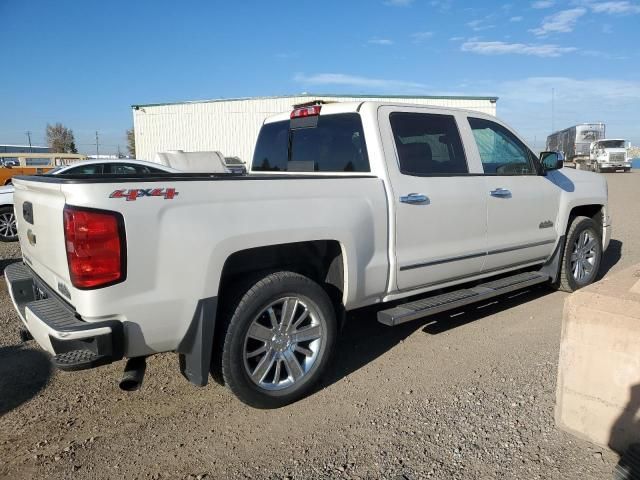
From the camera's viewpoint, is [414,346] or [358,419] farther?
[414,346]

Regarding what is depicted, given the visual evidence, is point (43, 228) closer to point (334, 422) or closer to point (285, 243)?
point (285, 243)

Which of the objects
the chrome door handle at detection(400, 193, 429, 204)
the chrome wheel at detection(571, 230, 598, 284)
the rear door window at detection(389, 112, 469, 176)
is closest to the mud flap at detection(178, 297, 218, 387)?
the chrome door handle at detection(400, 193, 429, 204)

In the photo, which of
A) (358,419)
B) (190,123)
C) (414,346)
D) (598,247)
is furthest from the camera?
(190,123)

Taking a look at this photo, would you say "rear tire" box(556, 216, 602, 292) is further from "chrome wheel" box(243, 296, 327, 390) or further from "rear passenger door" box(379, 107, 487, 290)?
"chrome wheel" box(243, 296, 327, 390)

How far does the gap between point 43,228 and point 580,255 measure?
17.8 ft

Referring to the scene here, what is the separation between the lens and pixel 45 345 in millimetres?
2721

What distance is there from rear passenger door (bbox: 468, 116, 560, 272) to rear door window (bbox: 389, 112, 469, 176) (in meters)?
0.28

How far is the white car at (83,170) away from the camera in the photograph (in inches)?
364

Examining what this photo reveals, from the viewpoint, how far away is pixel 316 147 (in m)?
4.52

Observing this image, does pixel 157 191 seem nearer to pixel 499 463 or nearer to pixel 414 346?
pixel 499 463

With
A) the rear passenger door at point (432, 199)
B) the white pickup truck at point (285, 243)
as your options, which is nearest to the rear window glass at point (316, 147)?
the white pickup truck at point (285, 243)

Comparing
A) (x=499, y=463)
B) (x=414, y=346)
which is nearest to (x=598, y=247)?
(x=414, y=346)

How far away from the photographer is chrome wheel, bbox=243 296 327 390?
3236 mm

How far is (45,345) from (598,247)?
5.83 m
